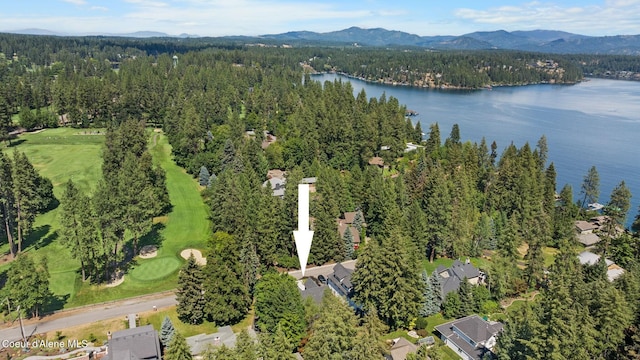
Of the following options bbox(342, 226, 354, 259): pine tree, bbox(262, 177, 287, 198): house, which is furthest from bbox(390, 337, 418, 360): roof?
bbox(262, 177, 287, 198): house

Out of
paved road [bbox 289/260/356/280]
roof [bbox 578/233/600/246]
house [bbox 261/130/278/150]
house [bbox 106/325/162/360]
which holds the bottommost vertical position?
roof [bbox 578/233/600/246]

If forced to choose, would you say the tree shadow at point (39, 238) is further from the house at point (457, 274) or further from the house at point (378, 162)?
the house at point (378, 162)

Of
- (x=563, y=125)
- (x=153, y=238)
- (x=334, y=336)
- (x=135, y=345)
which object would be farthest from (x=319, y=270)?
(x=563, y=125)

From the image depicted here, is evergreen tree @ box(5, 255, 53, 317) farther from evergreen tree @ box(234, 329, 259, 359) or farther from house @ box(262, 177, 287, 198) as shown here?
house @ box(262, 177, 287, 198)

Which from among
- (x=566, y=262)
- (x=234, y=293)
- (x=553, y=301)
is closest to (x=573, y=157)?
(x=566, y=262)

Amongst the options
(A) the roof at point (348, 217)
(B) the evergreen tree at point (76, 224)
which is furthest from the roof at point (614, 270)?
(B) the evergreen tree at point (76, 224)
